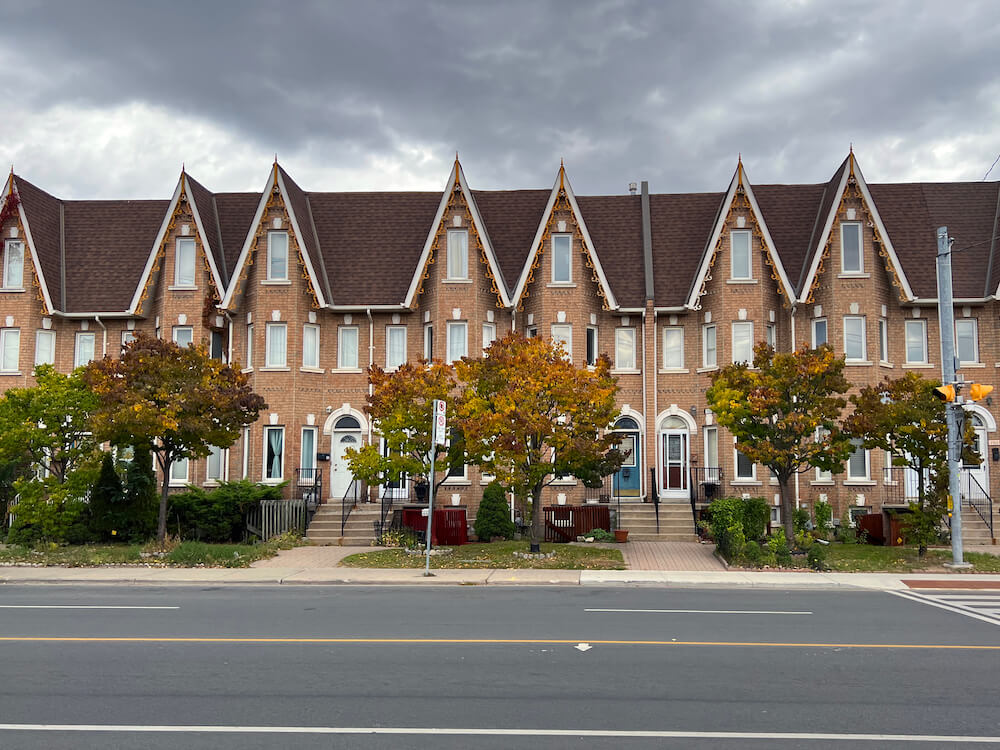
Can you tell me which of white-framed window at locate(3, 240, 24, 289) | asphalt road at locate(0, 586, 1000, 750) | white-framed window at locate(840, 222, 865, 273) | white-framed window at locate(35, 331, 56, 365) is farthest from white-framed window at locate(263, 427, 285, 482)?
white-framed window at locate(840, 222, 865, 273)

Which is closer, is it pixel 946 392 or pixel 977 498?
pixel 946 392

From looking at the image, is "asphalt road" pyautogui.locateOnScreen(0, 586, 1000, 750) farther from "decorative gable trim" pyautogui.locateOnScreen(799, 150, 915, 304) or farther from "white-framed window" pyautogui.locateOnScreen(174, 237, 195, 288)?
"white-framed window" pyautogui.locateOnScreen(174, 237, 195, 288)

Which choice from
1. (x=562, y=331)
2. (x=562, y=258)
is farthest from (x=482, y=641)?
(x=562, y=258)

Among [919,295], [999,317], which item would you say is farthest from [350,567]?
[999,317]

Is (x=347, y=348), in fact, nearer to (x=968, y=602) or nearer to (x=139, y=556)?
(x=139, y=556)

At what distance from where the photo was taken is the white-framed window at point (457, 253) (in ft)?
100

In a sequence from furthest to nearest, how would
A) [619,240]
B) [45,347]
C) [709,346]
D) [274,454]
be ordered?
[619,240]
[45,347]
[709,346]
[274,454]

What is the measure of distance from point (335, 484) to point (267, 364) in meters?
4.49

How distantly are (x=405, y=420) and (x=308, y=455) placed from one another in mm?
8879

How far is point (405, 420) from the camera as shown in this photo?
882 inches

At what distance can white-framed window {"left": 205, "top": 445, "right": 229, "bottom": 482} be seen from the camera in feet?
98.8

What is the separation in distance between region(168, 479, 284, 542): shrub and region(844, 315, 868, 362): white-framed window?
61.6ft

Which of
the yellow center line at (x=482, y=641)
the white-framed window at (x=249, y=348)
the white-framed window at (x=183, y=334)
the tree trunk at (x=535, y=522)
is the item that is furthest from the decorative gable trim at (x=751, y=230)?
the yellow center line at (x=482, y=641)

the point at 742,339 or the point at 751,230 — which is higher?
the point at 751,230
